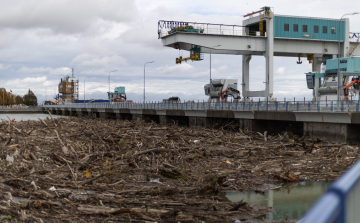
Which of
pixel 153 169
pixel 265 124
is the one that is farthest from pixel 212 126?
pixel 153 169

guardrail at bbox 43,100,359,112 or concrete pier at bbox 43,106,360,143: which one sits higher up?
guardrail at bbox 43,100,359,112

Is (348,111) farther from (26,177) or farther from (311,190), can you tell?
(26,177)

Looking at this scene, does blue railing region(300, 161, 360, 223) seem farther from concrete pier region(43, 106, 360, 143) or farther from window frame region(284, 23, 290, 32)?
window frame region(284, 23, 290, 32)

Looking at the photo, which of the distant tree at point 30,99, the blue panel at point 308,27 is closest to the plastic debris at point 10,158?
the blue panel at point 308,27

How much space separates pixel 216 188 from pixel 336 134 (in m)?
14.4

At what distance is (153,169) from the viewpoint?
15.8 metres

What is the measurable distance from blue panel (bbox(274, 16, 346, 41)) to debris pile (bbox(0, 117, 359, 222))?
2083 cm

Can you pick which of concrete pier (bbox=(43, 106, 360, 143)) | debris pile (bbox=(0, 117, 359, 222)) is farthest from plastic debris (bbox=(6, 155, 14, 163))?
concrete pier (bbox=(43, 106, 360, 143))

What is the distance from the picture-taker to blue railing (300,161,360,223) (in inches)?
81.7

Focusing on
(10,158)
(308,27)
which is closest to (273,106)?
(308,27)

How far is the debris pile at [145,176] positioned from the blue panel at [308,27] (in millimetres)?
20828

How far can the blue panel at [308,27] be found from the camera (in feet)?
140

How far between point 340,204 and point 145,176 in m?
13.1

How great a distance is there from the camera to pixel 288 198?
12.9 metres
